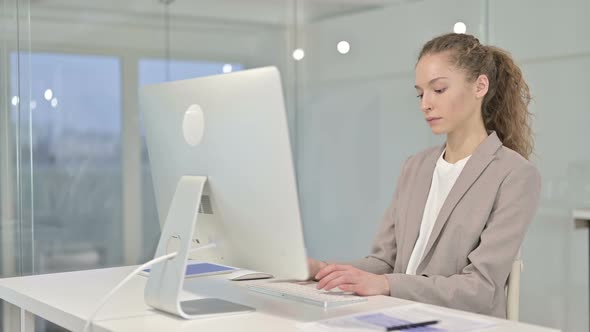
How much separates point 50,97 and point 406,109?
158 cm

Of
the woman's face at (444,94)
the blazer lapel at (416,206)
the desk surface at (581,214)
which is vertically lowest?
the desk surface at (581,214)

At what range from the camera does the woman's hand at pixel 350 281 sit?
1.92m

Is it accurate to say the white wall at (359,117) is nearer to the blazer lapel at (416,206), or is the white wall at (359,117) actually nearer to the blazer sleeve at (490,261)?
the blazer lapel at (416,206)

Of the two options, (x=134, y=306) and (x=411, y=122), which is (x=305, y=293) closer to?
(x=134, y=306)

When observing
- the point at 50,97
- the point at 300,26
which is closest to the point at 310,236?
the point at 300,26

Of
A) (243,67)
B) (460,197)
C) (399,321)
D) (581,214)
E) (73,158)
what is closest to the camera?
(399,321)

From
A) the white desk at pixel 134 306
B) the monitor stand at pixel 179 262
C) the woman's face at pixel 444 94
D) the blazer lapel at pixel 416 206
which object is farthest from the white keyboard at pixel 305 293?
the woman's face at pixel 444 94

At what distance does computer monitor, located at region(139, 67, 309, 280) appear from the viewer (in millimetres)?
1625

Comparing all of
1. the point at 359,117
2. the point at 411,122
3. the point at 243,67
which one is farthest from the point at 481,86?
the point at 243,67

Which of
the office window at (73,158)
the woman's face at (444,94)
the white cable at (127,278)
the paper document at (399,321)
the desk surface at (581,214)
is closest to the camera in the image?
the paper document at (399,321)

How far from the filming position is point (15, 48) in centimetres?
372

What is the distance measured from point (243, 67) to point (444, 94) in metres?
2.07

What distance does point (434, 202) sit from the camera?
234 centimetres

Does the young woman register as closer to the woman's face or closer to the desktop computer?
the woman's face
